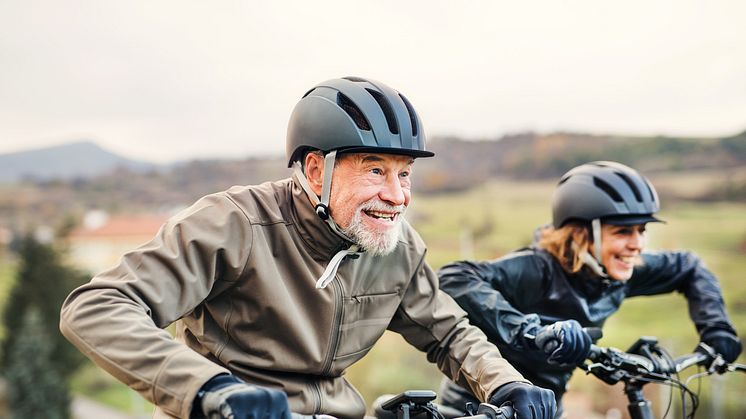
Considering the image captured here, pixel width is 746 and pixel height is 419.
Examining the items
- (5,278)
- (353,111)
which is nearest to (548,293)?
(353,111)

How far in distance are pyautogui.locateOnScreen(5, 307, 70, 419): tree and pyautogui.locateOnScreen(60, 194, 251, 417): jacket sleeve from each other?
31.7m

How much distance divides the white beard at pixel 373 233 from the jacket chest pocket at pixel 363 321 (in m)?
0.26

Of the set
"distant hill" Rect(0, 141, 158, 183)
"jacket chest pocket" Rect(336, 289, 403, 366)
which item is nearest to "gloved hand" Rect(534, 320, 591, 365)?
"jacket chest pocket" Rect(336, 289, 403, 366)

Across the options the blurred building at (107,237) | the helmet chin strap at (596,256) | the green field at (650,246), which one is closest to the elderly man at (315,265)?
the helmet chin strap at (596,256)

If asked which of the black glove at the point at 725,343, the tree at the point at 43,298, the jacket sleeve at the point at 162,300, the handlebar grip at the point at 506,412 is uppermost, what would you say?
the jacket sleeve at the point at 162,300

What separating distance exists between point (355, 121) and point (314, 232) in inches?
20.2

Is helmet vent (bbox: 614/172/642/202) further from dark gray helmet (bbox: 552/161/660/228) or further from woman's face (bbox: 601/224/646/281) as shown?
woman's face (bbox: 601/224/646/281)

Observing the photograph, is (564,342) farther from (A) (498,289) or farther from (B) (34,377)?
(B) (34,377)

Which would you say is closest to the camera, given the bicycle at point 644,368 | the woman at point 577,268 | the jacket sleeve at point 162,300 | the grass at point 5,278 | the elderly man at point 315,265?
the jacket sleeve at point 162,300

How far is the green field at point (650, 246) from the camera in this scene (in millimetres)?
24016

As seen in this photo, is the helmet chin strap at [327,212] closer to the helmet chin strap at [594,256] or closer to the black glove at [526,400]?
the black glove at [526,400]

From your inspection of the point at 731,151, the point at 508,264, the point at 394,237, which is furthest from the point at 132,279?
the point at 731,151

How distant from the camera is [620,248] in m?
5.02

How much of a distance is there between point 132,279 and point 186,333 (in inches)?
28.6
